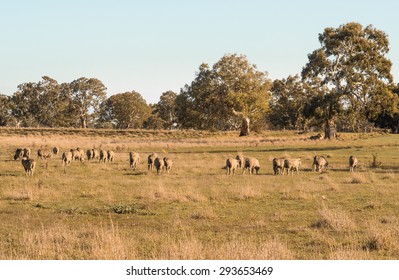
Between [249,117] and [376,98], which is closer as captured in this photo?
[376,98]

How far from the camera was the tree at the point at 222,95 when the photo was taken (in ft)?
257

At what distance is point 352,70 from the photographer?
189ft

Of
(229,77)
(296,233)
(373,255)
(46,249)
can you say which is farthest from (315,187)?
A: (229,77)

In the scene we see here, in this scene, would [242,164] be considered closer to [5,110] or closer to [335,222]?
[335,222]

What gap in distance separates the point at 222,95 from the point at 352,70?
25.8 m

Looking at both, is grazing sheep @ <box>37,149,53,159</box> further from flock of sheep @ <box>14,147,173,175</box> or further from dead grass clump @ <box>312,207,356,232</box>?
dead grass clump @ <box>312,207,356,232</box>

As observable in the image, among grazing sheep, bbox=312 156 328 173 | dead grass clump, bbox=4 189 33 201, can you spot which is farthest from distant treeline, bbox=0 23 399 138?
dead grass clump, bbox=4 189 33 201

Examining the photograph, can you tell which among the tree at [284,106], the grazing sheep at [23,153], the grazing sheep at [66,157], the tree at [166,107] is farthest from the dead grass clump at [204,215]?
the tree at [166,107]

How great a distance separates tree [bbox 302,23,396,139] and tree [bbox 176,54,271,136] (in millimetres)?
19891

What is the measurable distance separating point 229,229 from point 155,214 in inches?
127

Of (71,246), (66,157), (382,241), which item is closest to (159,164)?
(66,157)

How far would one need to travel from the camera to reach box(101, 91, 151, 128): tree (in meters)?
129

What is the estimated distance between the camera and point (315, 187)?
69.7 feet

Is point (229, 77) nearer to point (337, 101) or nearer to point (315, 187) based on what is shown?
point (337, 101)
